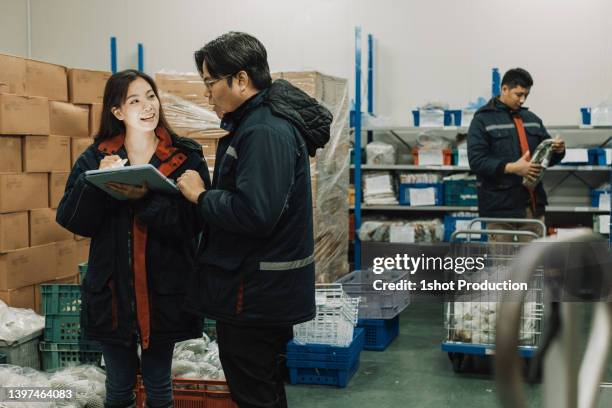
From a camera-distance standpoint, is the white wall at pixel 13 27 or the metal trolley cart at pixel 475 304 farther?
the white wall at pixel 13 27

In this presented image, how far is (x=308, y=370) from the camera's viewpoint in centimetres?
421

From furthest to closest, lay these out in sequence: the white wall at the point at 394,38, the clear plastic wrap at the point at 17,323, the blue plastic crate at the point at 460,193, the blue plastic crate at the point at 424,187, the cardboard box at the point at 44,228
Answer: the white wall at the point at 394,38, the blue plastic crate at the point at 424,187, the blue plastic crate at the point at 460,193, the cardboard box at the point at 44,228, the clear plastic wrap at the point at 17,323

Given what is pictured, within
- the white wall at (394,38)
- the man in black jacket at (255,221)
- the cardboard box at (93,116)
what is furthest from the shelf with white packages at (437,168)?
the man in black jacket at (255,221)

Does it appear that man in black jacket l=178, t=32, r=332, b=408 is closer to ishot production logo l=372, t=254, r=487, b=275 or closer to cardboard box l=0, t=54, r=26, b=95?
ishot production logo l=372, t=254, r=487, b=275

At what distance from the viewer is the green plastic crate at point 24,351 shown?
12.1ft

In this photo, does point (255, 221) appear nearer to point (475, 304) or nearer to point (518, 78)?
point (475, 304)

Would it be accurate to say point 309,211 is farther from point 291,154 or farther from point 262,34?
point 262,34

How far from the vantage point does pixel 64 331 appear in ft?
12.6

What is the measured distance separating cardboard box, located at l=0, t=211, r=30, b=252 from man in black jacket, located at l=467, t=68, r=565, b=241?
288 cm

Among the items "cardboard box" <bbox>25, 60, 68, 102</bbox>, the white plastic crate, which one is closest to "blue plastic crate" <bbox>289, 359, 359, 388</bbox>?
the white plastic crate

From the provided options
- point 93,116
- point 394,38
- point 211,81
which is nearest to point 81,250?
point 93,116

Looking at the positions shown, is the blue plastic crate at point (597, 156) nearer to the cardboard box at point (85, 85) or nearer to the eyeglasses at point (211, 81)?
the cardboard box at point (85, 85)

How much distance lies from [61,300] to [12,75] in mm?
1351

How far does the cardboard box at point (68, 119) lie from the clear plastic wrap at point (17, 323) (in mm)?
1164
